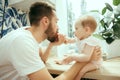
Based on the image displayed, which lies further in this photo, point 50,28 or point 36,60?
point 50,28

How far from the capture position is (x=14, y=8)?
6.11ft

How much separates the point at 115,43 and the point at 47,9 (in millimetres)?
714

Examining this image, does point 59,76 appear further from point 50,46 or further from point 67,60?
point 50,46

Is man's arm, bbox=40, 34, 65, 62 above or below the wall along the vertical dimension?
below

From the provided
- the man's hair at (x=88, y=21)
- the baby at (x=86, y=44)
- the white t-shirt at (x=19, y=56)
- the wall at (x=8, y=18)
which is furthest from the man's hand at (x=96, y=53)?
the wall at (x=8, y=18)

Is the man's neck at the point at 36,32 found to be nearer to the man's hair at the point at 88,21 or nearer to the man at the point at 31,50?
the man at the point at 31,50

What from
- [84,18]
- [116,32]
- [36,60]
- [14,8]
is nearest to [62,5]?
[14,8]

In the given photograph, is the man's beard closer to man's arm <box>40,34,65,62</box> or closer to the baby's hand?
man's arm <box>40,34,65,62</box>

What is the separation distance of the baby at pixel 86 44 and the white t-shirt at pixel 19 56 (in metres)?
0.24

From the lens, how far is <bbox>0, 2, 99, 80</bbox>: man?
49.2 inches

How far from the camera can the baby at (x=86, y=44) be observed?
1360mm

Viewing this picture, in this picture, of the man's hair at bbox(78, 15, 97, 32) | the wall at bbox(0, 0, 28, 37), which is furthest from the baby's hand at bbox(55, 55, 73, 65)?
the wall at bbox(0, 0, 28, 37)

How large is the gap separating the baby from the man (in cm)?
4

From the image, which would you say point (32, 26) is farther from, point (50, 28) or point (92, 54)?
point (92, 54)
